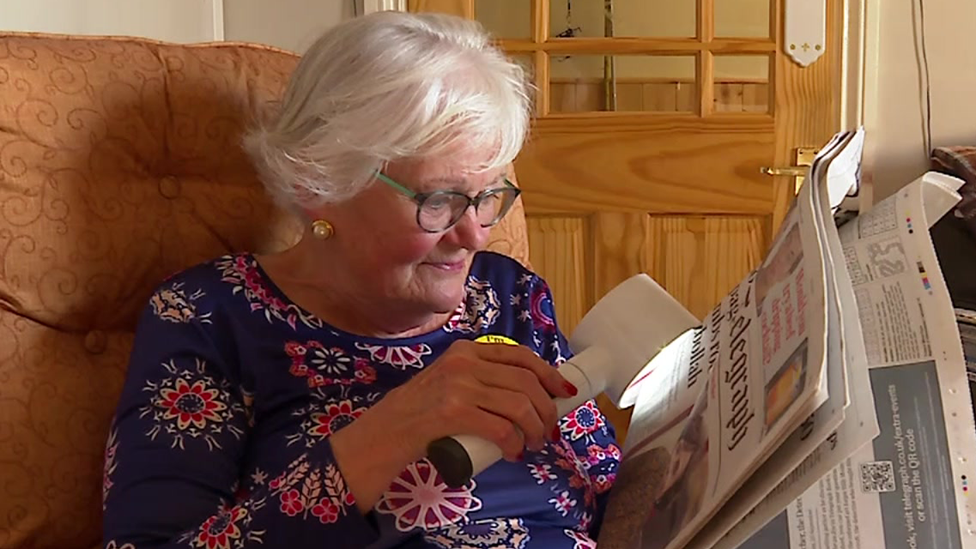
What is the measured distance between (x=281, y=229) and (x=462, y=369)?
1.76ft

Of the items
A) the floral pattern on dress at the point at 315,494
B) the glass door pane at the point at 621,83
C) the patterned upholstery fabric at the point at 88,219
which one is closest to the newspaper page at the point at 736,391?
the floral pattern on dress at the point at 315,494

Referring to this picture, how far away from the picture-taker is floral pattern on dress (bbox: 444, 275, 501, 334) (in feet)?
3.41

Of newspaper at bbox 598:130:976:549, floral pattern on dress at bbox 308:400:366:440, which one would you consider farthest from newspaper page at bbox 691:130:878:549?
floral pattern on dress at bbox 308:400:366:440

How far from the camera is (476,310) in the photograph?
1.06 meters

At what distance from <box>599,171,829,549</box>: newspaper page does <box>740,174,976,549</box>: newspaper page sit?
0.09 metres

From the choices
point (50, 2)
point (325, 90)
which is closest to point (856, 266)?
point (325, 90)

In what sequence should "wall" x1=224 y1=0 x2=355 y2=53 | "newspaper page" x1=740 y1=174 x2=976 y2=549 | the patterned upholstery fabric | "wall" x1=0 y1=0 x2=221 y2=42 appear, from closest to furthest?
"newspaper page" x1=740 y1=174 x2=976 y2=549 → the patterned upholstery fabric → "wall" x1=0 y1=0 x2=221 y2=42 → "wall" x1=224 y1=0 x2=355 y2=53

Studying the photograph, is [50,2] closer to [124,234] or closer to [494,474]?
[124,234]

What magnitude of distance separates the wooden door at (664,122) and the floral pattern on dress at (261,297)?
1219mm

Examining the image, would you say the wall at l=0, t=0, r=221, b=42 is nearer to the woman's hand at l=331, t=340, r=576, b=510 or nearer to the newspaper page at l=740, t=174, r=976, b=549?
the woman's hand at l=331, t=340, r=576, b=510

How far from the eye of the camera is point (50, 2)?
1364mm

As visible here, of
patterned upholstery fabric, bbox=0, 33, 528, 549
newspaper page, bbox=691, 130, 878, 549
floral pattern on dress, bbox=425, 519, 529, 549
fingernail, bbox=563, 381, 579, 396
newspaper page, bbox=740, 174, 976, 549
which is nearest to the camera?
newspaper page, bbox=691, 130, 878, 549

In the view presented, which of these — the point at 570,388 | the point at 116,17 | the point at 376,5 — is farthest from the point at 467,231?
the point at 376,5

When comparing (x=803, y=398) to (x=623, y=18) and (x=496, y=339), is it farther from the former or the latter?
(x=623, y=18)
